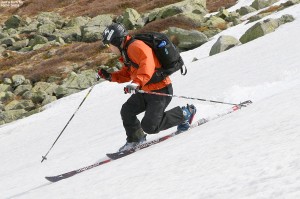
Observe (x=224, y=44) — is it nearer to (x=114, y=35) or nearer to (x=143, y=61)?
(x=114, y=35)

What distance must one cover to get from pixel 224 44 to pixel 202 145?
1519 centimetres

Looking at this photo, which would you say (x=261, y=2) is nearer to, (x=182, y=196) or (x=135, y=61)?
(x=135, y=61)

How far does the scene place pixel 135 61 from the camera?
6.94 metres

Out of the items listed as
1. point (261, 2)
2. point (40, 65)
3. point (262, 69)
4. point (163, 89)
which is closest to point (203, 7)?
point (261, 2)

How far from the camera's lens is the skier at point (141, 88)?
6.72 m

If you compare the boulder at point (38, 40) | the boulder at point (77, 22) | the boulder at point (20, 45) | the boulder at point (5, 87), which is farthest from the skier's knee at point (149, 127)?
the boulder at point (77, 22)

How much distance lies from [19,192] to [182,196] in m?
4.31

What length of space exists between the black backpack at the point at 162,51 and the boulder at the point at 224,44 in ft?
41.5

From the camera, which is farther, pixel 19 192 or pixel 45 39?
pixel 45 39

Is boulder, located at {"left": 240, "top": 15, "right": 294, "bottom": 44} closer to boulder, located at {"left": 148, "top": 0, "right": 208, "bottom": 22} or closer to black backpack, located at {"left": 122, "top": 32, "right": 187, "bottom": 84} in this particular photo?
black backpack, located at {"left": 122, "top": 32, "right": 187, "bottom": 84}

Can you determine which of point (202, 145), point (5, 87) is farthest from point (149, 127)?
point (5, 87)

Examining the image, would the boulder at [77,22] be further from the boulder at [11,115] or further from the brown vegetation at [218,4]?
the boulder at [11,115]

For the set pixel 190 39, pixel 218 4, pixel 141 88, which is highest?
pixel 218 4

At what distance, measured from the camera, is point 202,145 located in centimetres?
511
